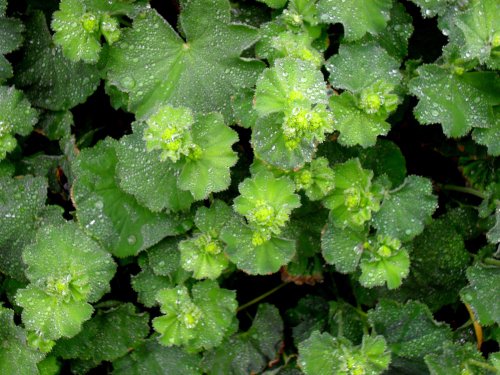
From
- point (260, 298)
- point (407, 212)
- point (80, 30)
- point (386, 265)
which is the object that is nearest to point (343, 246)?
point (386, 265)

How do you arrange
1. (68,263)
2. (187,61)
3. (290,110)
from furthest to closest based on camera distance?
→ (187,61) → (68,263) → (290,110)

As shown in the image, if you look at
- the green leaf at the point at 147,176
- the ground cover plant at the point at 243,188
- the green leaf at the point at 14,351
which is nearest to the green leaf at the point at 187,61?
the ground cover plant at the point at 243,188

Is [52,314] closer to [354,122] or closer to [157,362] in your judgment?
[157,362]

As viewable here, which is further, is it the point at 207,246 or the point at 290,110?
the point at 207,246

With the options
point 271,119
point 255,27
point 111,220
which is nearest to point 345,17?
point 255,27

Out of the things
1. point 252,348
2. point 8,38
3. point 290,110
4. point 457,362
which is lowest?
point 252,348

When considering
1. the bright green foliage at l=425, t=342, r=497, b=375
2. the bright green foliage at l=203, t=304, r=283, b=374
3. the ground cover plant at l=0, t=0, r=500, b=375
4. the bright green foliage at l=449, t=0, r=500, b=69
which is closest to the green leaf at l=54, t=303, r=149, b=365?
the ground cover plant at l=0, t=0, r=500, b=375

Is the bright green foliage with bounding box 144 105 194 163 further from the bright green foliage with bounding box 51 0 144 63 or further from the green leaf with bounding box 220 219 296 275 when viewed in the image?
the bright green foliage with bounding box 51 0 144 63

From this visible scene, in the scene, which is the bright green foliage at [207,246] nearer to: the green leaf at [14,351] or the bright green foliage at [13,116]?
the green leaf at [14,351]

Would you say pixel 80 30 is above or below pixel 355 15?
below
